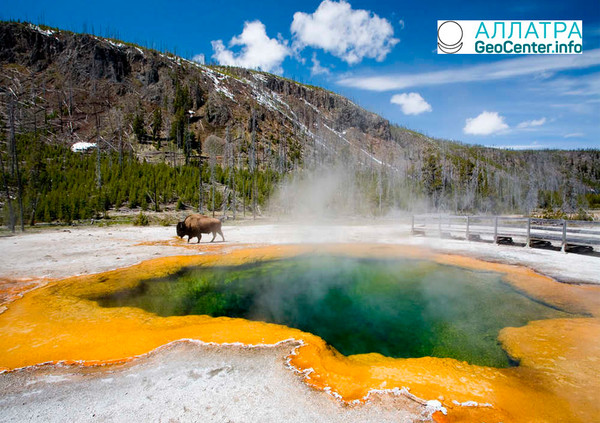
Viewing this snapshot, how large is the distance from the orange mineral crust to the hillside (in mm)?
23871

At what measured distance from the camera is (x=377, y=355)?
194 inches

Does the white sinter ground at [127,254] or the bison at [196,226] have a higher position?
the bison at [196,226]

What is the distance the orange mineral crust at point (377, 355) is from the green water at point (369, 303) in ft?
1.64

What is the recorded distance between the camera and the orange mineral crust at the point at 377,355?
3.46m

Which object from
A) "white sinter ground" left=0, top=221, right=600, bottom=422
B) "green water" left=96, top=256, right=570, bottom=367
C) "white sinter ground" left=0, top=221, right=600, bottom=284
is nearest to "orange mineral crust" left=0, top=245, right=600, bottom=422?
"white sinter ground" left=0, top=221, right=600, bottom=422

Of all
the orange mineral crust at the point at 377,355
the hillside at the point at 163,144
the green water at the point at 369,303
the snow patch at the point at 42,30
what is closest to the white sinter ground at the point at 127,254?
the orange mineral crust at the point at 377,355

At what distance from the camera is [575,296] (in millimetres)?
7250

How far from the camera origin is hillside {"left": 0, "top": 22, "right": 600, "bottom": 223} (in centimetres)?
3812

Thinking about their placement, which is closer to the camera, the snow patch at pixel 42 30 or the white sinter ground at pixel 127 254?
the white sinter ground at pixel 127 254

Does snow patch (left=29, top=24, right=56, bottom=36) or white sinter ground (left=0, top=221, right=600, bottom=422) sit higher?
snow patch (left=29, top=24, right=56, bottom=36)

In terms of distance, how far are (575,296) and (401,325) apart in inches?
173

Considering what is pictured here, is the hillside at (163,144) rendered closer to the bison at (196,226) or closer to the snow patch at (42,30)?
the snow patch at (42,30)

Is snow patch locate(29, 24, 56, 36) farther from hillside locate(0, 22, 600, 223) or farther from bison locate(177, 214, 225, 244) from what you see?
bison locate(177, 214, 225, 244)

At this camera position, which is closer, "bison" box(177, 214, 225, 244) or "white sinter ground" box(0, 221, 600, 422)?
"white sinter ground" box(0, 221, 600, 422)
